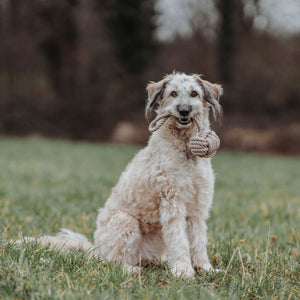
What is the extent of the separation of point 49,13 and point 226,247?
25.4 metres

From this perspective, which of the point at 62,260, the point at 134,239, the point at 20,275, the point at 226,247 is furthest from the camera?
the point at 226,247

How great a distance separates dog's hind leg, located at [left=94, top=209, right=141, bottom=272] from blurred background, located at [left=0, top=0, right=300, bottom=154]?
19.5 metres

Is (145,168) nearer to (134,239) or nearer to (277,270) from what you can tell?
(134,239)

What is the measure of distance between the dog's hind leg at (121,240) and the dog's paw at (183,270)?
0.50 m

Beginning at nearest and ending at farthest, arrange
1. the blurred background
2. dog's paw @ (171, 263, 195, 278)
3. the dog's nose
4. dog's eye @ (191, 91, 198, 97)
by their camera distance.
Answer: dog's paw @ (171, 263, 195, 278)
the dog's nose
dog's eye @ (191, 91, 198, 97)
the blurred background

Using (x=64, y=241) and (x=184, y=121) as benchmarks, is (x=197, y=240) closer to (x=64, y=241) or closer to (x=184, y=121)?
(x=184, y=121)

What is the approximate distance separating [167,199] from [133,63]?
22003 mm

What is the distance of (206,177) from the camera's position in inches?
138

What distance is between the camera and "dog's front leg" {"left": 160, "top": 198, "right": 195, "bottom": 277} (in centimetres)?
329

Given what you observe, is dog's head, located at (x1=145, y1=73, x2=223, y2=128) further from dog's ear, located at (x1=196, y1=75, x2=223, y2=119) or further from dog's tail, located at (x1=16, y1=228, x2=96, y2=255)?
dog's tail, located at (x1=16, y1=228, x2=96, y2=255)

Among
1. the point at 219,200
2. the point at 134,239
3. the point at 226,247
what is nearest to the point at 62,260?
the point at 134,239

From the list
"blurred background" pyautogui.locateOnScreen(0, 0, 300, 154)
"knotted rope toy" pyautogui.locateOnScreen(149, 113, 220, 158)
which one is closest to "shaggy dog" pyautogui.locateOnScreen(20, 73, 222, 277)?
"knotted rope toy" pyautogui.locateOnScreen(149, 113, 220, 158)

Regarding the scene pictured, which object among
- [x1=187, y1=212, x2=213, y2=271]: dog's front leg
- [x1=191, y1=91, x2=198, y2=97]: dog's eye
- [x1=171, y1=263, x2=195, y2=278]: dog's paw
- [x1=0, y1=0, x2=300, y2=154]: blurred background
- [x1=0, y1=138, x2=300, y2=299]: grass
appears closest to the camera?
[x1=0, y1=138, x2=300, y2=299]: grass

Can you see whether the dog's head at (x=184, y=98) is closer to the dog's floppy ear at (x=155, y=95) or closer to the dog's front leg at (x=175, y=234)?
the dog's floppy ear at (x=155, y=95)
